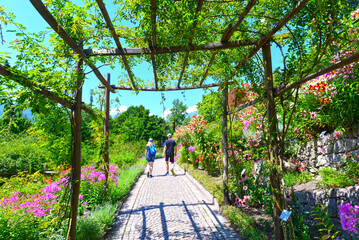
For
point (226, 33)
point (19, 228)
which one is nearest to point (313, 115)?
point (226, 33)

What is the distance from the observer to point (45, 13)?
162 centimetres

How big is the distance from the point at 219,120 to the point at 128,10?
305cm

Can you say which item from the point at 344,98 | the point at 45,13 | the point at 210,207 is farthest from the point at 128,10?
the point at 210,207

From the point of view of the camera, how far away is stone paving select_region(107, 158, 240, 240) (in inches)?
124

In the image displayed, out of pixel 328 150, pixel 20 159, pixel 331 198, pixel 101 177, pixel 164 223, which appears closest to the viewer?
pixel 331 198

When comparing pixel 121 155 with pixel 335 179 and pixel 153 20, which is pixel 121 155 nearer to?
pixel 153 20

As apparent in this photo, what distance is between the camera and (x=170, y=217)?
3840mm

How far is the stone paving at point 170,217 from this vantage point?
314 cm

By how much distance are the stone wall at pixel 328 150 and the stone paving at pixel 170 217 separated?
2000 millimetres

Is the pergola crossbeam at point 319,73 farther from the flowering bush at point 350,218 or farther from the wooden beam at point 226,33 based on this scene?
the flowering bush at point 350,218

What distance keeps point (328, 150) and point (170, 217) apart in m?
3.11

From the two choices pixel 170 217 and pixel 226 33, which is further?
pixel 170 217

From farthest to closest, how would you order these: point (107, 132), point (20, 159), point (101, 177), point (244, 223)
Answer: point (20, 159)
point (107, 132)
point (101, 177)
point (244, 223)

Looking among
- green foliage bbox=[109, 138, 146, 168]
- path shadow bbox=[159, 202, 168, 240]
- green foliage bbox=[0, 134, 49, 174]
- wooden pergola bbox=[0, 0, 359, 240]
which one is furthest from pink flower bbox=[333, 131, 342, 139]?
green foliage bbox=[0, 134, 49, 174]
